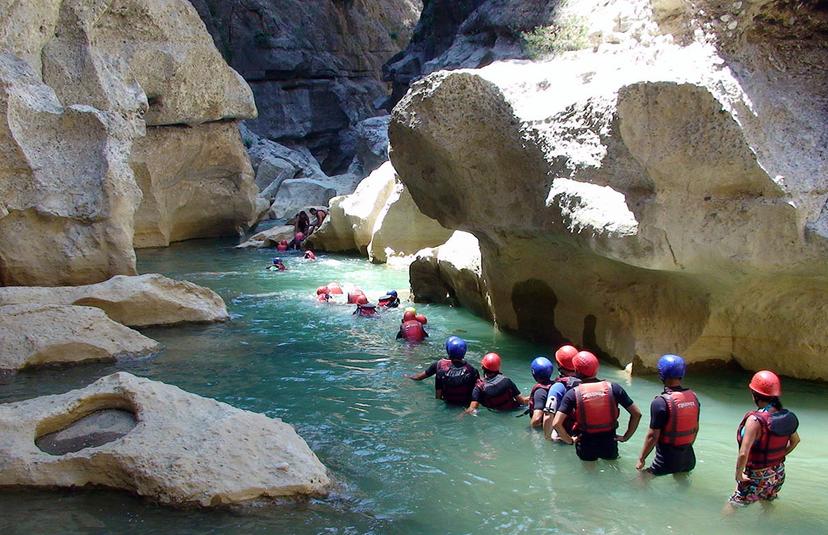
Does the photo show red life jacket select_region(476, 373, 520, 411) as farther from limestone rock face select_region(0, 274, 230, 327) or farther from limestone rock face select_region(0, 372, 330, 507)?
limestone rock face select_region(0, 274, 230, 327)

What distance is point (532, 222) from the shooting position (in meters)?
9.40

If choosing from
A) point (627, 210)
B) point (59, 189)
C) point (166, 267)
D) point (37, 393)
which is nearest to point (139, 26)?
point (166, 267)

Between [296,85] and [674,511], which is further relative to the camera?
[296,85]

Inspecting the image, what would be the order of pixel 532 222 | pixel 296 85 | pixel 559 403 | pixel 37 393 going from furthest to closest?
pixel 296 85
pixel 532 222
pixel 37 393
pixel 559 403

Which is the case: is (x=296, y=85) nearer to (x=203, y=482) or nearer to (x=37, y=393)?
(x=37, y=393)

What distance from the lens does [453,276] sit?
512 inches

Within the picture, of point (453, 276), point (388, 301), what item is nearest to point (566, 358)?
point (453, 276)

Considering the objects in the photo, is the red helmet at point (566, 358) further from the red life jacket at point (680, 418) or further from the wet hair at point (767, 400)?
the wet hair at point (767, 400)

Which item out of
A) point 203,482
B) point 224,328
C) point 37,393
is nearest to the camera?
point 203,482

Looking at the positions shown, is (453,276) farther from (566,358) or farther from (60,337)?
(566,358)

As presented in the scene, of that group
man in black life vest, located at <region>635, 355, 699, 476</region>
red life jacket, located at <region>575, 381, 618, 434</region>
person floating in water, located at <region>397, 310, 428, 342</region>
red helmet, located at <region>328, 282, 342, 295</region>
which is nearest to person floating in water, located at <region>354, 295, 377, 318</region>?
red helmet, located at <region>328, 282, 342, 295</region>

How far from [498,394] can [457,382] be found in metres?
0.45

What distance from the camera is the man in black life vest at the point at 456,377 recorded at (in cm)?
775

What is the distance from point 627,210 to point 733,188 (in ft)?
3.33
